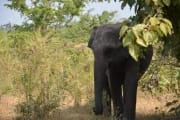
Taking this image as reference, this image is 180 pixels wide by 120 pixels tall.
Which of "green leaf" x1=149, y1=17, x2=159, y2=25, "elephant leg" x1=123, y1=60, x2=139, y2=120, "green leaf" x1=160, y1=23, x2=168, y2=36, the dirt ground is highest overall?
"green leaf" x1=149, y1=17, x2=159, y2=25

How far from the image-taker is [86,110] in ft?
34.6

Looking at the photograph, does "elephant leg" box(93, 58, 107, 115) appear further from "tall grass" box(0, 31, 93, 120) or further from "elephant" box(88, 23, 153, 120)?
"tall grass" box(0, 31, 93, 120)

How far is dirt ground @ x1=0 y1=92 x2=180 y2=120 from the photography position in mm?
9505

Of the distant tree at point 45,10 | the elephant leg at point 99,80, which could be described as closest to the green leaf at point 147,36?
the elephant leg at point 99,80

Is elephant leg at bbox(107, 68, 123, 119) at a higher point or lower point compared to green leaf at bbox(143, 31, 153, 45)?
lower

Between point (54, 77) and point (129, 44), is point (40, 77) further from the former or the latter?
point (129, 44)

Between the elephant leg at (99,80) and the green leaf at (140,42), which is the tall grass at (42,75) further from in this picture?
the green leaf at (140,42)

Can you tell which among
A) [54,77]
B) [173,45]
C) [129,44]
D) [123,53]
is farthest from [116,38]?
[129,44]

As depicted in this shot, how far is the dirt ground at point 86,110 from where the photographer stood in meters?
9.51

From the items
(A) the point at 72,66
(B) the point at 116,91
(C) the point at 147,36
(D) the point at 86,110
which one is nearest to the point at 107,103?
(D) the point at 86,110

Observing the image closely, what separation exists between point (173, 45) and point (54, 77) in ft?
19.3

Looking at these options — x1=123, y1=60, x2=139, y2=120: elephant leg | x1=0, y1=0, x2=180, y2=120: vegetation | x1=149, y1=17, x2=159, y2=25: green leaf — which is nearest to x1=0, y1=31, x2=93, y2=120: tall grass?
x1=0, y1=0, x2=180, y2=120: vegetation

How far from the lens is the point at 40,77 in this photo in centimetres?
1085

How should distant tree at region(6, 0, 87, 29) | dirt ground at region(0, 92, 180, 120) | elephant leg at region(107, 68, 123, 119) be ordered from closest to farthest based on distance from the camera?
elephant leg at region(107, 68, 123, 119) → dirt ground at region(0, 92, 180, 120) → distant tree at region(6, 0, 87, 29)
